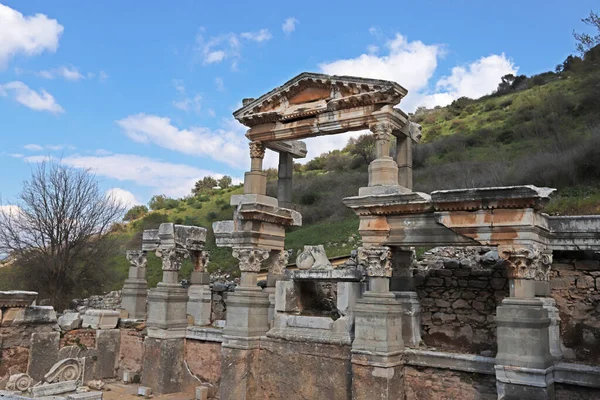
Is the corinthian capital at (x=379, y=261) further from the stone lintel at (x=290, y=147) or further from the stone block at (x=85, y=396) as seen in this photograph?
the stone block at (x=85, y=396)

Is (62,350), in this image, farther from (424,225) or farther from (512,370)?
(512,370)

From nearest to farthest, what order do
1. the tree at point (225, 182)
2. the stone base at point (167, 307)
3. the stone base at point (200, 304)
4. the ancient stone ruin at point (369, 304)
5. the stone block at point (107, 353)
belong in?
the ancient stone ruin at point (369, 304)
the stone base at point (167, 307)
the stone base at point (200, 304)
the stone block at point (107, 353)
the tree at point (225, 182)

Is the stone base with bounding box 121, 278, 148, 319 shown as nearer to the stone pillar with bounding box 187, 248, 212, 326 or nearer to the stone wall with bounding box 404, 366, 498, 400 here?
the stone pillar with bounding box 187, 248, 212, 326

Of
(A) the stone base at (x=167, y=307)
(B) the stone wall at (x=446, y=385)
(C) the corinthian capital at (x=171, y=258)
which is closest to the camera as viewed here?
(B) the stone wall at (x=446, y=385)

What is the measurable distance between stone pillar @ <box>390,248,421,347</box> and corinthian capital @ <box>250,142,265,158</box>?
3791mm

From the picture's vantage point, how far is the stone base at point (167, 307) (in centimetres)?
1232

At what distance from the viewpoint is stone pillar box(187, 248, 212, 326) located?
13164 mm

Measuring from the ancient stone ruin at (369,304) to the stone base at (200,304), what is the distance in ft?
0.13

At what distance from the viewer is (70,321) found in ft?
43.9

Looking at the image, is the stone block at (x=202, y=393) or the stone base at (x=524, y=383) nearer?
the stone base at (x=524, y=383)

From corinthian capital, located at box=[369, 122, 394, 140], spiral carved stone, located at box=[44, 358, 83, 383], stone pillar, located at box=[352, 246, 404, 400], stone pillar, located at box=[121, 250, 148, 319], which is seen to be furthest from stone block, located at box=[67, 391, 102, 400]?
corinthian capital, located at box=[369, 122, 394, 140]

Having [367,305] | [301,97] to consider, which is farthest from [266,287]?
[301,97]

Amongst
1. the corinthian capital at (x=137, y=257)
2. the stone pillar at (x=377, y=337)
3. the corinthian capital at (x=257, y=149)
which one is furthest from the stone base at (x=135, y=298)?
the stone pillar at (x=377, y=337)

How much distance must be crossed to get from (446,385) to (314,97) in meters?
6.04
